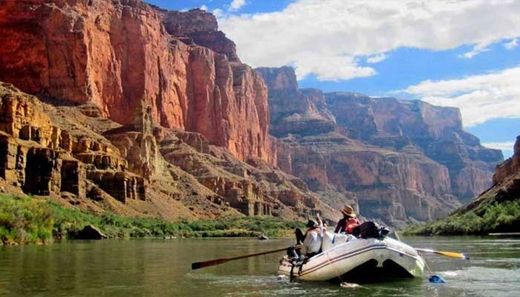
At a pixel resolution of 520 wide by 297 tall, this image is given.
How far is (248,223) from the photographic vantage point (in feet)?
498

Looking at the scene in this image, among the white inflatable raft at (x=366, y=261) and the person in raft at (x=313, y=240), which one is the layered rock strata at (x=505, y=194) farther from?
the white inflatable raft at (x=366, y=261)

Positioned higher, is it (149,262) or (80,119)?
(80,119)

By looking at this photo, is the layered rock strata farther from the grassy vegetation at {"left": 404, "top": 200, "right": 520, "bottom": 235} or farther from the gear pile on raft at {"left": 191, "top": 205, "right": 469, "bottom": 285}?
the gear pile on raft at {"left": 191, "top": 205, "right": 469, "bottom": 285}

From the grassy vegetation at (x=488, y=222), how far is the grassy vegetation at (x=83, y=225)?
35900mm

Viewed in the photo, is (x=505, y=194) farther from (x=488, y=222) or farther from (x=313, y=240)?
(x=313, y=240)

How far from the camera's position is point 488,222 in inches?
3696

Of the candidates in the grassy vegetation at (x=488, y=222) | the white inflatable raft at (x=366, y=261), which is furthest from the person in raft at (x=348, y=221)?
the grassy vegetation at (x=488, y=222)

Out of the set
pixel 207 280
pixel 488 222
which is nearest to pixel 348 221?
pixel 207 280

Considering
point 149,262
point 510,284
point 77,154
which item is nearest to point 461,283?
point 510,284

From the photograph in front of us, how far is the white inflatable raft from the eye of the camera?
88.0ft

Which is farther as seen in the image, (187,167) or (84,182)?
(187,167)

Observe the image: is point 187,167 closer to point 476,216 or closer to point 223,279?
point 476,216

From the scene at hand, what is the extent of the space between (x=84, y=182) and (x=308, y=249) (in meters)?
95.5

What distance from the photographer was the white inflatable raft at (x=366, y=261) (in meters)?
26.8
